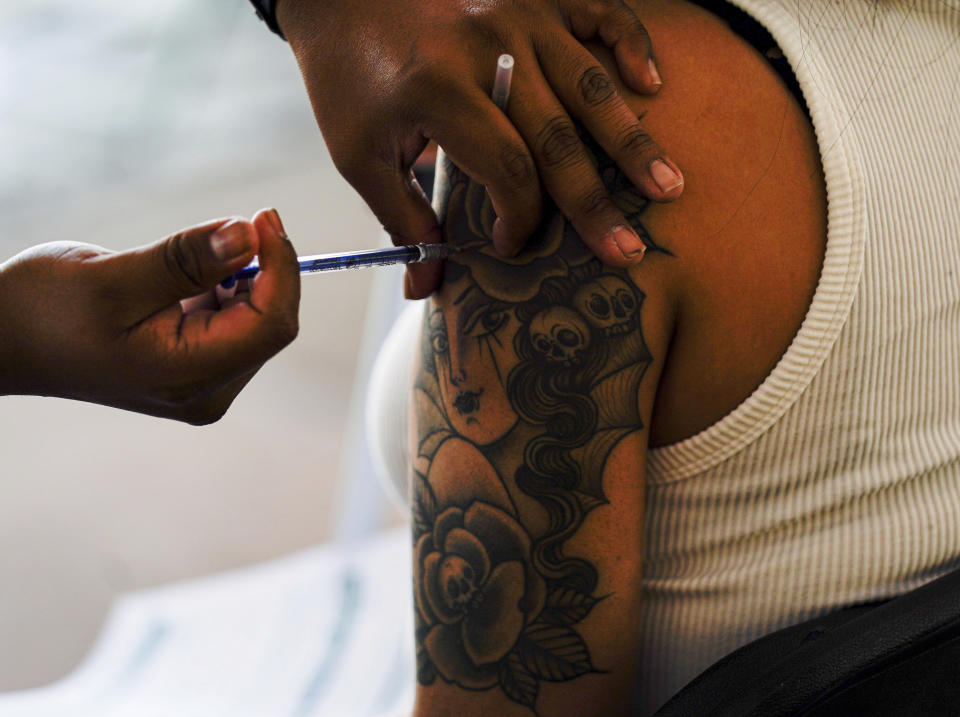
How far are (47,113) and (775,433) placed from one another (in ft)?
14.8

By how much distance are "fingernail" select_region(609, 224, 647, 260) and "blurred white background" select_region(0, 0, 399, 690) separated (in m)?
1.70

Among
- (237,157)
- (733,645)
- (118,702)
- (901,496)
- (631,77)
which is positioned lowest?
(237,157)

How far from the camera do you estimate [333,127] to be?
33.8 inches

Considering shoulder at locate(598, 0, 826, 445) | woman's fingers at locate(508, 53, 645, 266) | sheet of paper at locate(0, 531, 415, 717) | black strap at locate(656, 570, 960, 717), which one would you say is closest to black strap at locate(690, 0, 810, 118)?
shoulder at locate(598, 0, 826, 445)

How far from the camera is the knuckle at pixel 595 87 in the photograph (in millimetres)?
771

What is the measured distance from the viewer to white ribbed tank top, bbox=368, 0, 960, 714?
0.78 metres

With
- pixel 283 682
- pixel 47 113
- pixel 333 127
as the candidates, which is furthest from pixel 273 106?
pixel 333 127

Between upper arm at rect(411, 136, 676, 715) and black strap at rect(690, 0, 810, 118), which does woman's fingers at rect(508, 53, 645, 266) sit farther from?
black strap at rect(690, 0, 810, 118)

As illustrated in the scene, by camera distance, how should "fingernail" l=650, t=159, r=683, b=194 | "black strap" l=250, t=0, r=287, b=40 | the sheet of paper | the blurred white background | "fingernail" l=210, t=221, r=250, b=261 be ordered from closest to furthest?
"fingernail" l=210, t=221, r=250, b=261
"fingernail" l=650, t=159, r=683, b=194
"black strap" l=250, t=0, r=287, b=40
the sheet of paper
the blurred white background

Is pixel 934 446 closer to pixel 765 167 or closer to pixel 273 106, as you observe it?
pixel 765 167

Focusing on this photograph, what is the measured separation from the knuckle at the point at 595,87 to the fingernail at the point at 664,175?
3.1 inches

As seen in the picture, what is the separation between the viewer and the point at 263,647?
2.10m

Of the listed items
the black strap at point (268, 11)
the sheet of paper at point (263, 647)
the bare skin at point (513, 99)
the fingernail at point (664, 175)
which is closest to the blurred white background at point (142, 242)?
the sheet of paper at point (263, 647)

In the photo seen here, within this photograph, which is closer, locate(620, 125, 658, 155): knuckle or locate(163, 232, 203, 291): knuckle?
locate(163, 232, 203, 291): knuckle
